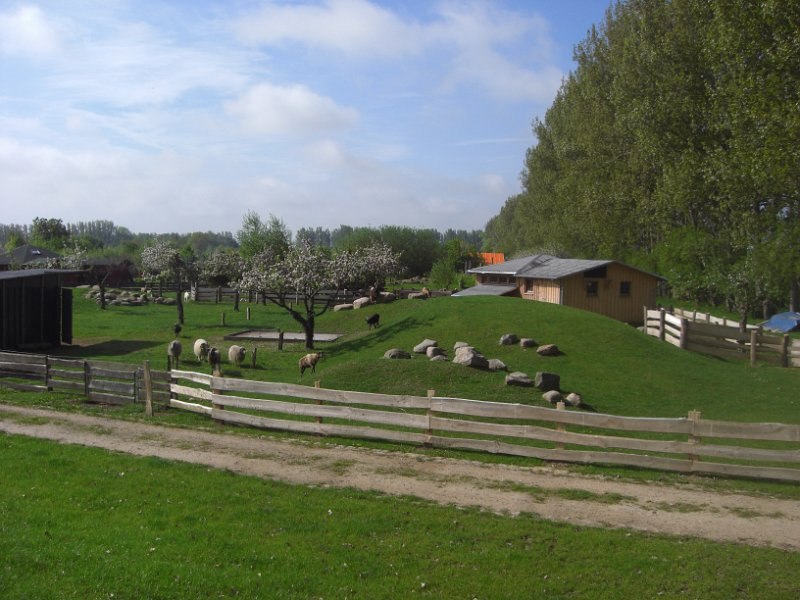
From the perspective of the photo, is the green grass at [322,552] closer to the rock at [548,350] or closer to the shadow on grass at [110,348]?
the rock at [548,350]

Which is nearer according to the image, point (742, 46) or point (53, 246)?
point (742, 46)

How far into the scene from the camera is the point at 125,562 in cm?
835

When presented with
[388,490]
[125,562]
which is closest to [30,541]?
[125,562]

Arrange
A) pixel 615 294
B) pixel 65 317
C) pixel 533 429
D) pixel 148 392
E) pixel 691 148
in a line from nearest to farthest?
pixel 533 429, pixel 148 392, pixel 65 317, pixel 615 294, pixel 691 148

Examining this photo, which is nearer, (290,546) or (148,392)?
(290,546)

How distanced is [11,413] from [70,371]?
246 cm

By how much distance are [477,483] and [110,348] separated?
79.8ft

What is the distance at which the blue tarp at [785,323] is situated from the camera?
41.3 m

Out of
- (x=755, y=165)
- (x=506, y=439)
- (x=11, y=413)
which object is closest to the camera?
(x=506, y=439)

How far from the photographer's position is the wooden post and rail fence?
40.3 ft

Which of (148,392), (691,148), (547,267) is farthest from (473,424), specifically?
(691,148)

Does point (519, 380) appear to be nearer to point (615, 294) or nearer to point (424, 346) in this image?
point (424, 346)

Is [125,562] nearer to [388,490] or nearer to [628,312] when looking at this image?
[388,490]

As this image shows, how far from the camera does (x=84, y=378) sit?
1967cm
